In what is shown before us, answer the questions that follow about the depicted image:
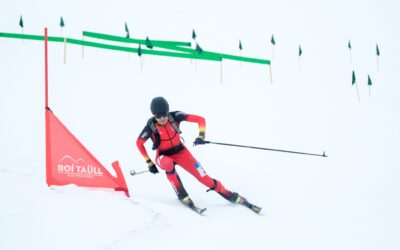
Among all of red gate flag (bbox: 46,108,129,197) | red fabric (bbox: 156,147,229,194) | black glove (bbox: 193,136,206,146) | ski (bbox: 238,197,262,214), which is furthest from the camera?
ski (bbox: 238,197,262,214)

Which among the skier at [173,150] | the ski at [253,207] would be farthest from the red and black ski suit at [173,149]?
the ski at [253,207]

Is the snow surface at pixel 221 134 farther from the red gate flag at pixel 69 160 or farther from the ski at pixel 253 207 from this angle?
the red gate flag at pixel 69 160

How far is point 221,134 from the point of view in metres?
8.46

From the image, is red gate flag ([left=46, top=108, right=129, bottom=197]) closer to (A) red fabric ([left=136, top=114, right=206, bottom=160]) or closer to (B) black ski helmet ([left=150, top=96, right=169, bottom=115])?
(A) red fabric ([left=136, top=114, right=206, bottom=160])

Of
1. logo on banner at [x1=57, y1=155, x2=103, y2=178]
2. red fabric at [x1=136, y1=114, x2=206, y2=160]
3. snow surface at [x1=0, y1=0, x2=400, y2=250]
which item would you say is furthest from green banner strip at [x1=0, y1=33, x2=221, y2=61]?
logo on banner at [x1=57, y1=155, x2=103, y2=178]

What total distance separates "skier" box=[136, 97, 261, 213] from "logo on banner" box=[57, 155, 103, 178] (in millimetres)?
817

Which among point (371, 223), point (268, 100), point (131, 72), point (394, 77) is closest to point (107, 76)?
point (131, 72)

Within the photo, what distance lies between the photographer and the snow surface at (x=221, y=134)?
3.75m

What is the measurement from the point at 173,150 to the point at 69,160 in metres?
1.52

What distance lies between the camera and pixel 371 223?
469 cm

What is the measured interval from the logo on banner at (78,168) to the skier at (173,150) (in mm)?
817

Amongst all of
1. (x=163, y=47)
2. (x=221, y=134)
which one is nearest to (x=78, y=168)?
(x=221, y=134)

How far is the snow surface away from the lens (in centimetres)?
375

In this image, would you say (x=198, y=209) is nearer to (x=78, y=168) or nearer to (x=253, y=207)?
(x=253, y=207)
